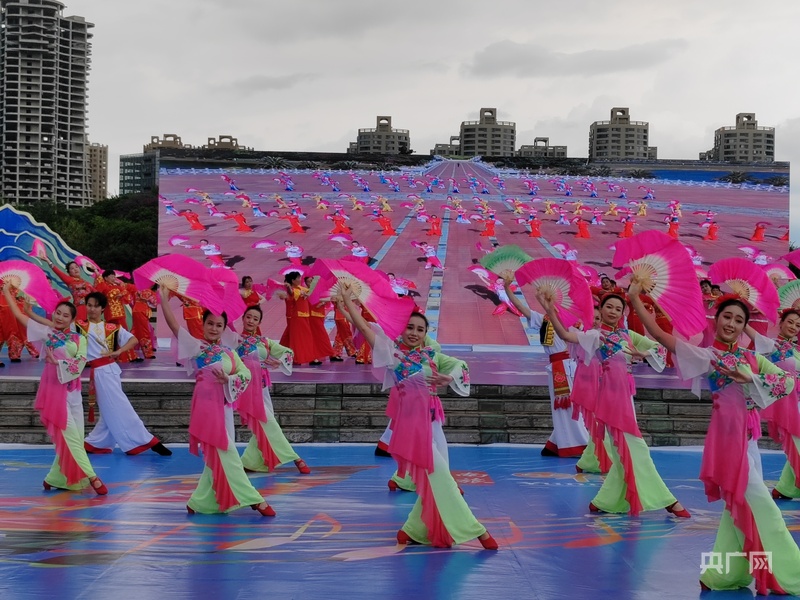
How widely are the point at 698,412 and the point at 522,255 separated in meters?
2.76

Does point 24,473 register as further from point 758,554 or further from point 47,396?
point 758,554

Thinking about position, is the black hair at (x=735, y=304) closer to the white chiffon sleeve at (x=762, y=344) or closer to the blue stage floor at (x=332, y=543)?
the blue stage floor at (x=332, y=543)

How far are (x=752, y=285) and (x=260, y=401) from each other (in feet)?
10.7

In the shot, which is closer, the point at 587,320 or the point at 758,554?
the point at 758,554

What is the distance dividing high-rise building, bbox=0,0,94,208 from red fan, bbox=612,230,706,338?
5084 cm

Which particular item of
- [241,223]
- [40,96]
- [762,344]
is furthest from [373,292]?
[40,96]

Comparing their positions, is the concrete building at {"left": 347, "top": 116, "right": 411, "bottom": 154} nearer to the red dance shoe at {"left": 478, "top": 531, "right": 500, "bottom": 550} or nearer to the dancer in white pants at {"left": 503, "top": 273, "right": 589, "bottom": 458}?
the dancer in white pants at {"left": 503, "top": 273, "right": 589, "bottom": 458}

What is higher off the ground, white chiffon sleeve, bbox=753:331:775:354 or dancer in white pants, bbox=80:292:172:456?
white chiffon sleeve, bbox=753:331:775:354

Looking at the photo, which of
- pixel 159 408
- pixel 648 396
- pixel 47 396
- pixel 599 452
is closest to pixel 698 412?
pixel 648 396

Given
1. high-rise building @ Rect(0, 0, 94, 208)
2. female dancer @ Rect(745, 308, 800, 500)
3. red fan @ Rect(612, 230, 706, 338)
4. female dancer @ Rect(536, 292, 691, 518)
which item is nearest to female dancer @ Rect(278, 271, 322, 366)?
female dancer @ Rect(536, 292, 691, 518)

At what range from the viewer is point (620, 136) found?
2053 cm

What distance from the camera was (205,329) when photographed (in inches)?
204

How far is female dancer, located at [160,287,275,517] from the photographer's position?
512 cm

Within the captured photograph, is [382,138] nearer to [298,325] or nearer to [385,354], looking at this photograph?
[298,325]
